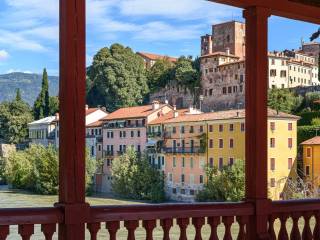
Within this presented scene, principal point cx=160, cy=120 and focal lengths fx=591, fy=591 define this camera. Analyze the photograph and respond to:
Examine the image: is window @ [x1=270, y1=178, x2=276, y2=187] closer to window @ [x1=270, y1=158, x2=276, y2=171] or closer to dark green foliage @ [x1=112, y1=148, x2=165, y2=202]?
window @ [x1=270, y1=158, x2=276, y2=171]

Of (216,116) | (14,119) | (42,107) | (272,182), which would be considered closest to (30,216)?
(272,182)

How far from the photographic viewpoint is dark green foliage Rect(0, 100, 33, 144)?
1873 inches

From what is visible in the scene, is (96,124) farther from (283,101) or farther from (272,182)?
(272,182)

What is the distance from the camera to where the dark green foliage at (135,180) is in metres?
39.9

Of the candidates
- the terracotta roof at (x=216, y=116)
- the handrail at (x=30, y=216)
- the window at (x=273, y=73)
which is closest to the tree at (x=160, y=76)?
the window at (x=273, y=73)

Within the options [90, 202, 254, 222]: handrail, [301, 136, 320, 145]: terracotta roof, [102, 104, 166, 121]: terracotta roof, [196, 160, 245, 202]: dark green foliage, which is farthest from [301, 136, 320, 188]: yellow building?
[90, 202, 254, 222]: handrail

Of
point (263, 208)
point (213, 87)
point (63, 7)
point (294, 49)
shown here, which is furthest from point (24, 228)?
point (294, 49)

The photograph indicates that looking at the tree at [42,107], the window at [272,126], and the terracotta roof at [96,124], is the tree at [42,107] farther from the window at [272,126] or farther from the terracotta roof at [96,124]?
the window at [272,126]

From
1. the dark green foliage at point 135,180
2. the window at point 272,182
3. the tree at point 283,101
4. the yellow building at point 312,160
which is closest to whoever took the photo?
the yellow building at point 312,160

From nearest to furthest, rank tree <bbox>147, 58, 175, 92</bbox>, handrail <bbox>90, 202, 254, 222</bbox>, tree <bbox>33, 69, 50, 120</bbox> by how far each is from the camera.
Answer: handrail <bbox>90, 202, 254, 222</bbox> → tree <bbox>33, 69, 50, 120</bbox> → tree <bbox>147, 58, 175, 92</bbox>

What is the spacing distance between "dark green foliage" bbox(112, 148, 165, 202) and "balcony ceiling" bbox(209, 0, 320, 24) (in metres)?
35.5

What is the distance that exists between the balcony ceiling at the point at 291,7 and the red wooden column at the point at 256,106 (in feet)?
0.16

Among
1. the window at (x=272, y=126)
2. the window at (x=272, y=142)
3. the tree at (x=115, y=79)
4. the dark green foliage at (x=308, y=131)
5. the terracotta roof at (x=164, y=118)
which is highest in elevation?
the tree at (x=115, y=79)

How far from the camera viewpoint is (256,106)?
3545 mm
